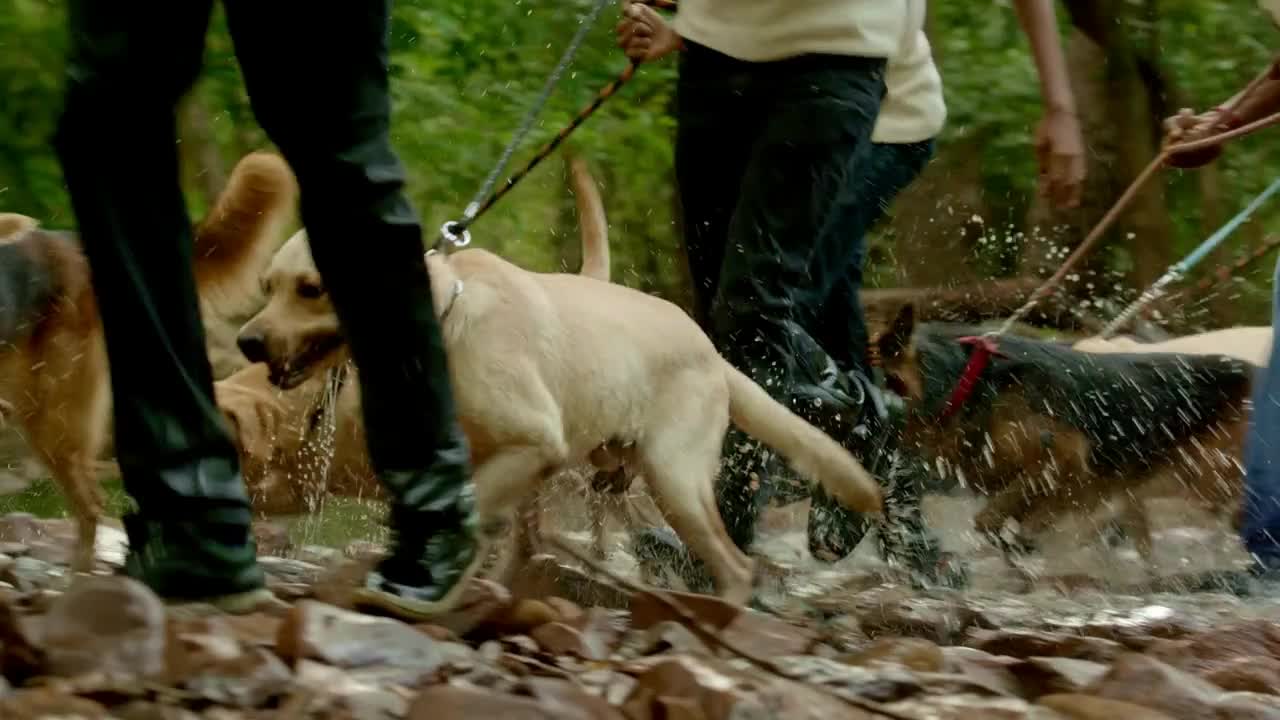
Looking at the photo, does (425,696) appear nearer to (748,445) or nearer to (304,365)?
(304,365)

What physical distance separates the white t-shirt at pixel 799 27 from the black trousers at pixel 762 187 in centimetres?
4

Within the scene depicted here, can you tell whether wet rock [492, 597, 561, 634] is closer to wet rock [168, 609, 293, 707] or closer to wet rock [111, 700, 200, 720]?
wet rock [168, 609, 293, 707]

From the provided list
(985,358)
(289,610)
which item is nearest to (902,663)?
(289,610)

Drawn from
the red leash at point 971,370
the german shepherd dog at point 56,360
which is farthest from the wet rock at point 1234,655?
the german shepherd dog at point 56,360

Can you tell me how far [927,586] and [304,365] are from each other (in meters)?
2.19

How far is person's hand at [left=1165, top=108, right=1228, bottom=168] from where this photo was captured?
5340 millimetres

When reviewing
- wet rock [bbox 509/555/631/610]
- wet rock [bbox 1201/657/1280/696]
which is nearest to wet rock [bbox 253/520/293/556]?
wet rock [bbox 509/555/631/610]

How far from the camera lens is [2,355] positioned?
486 centimetres

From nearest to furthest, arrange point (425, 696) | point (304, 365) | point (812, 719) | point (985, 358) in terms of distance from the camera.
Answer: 1. point (425, 696)
2. point (812, 719)
3. point (304, 365)
4. point (985, 358)

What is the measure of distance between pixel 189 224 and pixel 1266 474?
3.33m

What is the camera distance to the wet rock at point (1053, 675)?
273cm

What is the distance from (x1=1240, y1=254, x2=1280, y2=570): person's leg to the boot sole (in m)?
2.76

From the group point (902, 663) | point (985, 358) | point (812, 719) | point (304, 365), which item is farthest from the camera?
point (985, 358)

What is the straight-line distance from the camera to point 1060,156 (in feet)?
15.9
